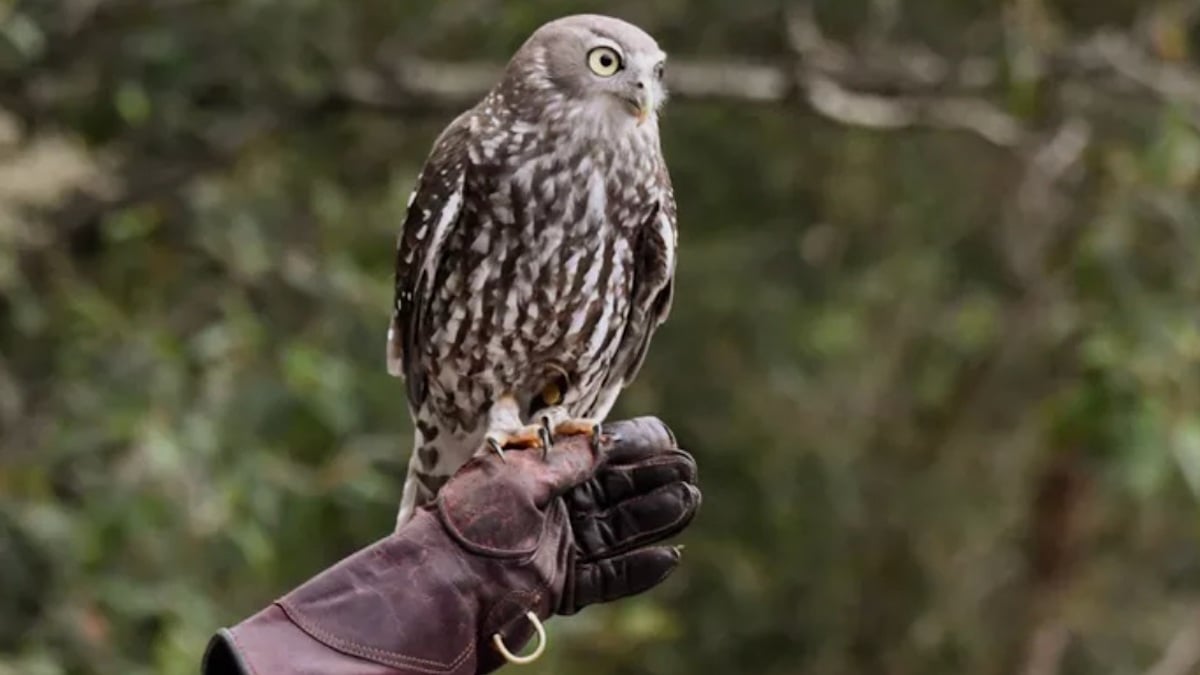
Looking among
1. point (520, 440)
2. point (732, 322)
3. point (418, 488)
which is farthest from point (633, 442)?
point (732, 322)

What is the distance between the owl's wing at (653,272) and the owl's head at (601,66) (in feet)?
0.56

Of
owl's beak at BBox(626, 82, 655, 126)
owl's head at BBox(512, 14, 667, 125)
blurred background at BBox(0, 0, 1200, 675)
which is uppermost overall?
owl's head at BBox(512, 14, 667, 125)

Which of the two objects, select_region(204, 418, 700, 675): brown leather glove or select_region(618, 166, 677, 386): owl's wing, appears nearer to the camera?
select_region(204, 418, 700, 675): brown leather glove

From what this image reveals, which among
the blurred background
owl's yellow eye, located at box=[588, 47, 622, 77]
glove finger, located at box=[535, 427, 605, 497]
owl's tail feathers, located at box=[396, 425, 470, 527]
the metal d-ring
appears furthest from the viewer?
the blurred background

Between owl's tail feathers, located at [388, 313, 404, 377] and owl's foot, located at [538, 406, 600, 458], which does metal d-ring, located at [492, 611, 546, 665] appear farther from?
owl's tail feathers, located at [388, 313, 404, 377]

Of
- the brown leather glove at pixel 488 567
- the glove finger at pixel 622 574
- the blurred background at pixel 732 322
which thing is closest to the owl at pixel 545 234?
the brown leather glove at pixel 488 567

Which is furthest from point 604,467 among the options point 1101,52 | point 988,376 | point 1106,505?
point 1106,505

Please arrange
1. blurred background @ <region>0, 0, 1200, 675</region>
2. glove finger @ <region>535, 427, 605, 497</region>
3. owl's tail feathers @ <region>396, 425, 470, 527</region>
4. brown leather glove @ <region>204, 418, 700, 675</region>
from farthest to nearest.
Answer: blurred background @ <region>0, 0, 1200, 675</region> < owl's tail feathers @ <region>396, 425, 470, 527</region> < glove finger @ <region>535, 427, 605, 497</region> < brown leather glove @ <region>204, 418, 700, 675</region>

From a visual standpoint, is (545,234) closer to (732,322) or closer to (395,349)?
(395,349)

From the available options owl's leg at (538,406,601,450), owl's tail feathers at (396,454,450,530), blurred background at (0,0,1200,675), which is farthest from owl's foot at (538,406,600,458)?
blurred background at (0,0,1200,675)

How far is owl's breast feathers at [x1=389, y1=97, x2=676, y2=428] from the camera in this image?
9.25 ft

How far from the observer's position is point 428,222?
2.87 meters

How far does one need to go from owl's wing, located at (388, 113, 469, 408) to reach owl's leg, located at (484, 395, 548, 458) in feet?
0.61

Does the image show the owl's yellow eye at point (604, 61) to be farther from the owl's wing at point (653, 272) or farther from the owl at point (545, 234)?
the owl's wing at point (653, 272)
